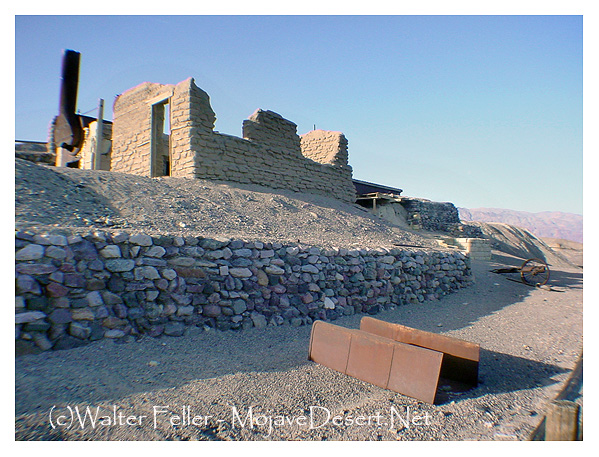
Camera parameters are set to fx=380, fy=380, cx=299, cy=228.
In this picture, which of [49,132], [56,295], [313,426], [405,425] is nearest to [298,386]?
[313,426]

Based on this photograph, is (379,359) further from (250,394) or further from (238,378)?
(238,378)

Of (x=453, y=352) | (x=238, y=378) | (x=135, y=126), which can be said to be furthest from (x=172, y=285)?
(x=135, y=126)

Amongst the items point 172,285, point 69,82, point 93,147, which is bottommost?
point 172,285

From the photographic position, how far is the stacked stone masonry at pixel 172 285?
3957 millimetres

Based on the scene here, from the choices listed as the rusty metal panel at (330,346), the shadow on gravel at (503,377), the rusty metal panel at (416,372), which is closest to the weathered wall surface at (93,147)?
the rusty metal panel at (330,346)

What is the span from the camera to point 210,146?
31.0 ft

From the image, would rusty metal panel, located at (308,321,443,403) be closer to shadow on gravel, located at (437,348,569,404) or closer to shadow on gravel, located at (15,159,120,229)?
shadow on gravel, located at (437,348,569,404)

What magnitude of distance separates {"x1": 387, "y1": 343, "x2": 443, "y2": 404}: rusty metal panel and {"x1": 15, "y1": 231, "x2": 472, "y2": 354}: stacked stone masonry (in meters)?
2.26

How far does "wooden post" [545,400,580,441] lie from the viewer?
2147mm

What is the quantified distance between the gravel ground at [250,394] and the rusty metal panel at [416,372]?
107 millimetres

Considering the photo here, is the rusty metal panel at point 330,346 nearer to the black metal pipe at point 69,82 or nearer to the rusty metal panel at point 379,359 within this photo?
the rusty metal panel at point 379,359

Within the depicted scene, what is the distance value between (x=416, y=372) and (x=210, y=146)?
7.52 metres

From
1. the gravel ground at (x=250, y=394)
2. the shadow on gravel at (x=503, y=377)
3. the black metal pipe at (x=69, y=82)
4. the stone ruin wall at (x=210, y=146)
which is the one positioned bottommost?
the shadow on gravel at (x=503, y=377)

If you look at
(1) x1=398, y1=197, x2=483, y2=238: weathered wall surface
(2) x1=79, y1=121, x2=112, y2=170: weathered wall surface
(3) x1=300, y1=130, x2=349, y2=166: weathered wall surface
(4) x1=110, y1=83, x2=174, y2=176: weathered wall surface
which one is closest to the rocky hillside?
(1) x1=398, y1=197, x2=483, y2=238: weathered wall surface
